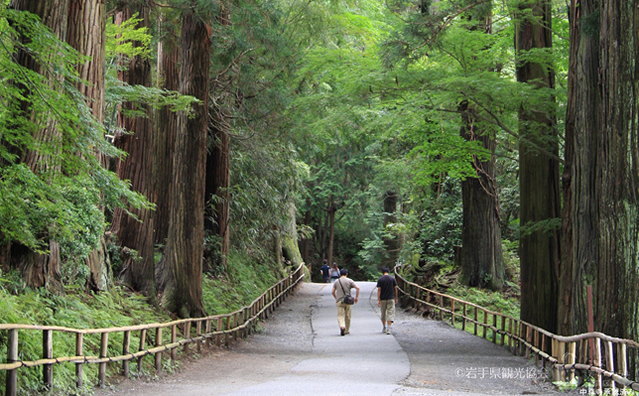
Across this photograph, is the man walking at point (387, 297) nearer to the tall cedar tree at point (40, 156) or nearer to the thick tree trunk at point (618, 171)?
the thick tree trunk at point (618, 171)

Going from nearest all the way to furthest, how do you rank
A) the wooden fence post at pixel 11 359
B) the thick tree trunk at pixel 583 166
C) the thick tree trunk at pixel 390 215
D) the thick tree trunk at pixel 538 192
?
the wooden fence post at pixel 11 359 < the thick tree trunk at pixel 583 166 < the thick tree trunk at pixel 538 192 < the thick tree trunk at pixel 390 215

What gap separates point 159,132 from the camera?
1616cm

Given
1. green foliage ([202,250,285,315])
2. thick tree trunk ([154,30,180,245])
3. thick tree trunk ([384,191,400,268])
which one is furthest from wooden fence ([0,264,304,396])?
thick tree trunk ([384,191,400,268])

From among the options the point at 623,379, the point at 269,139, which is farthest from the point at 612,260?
the point at 269,139

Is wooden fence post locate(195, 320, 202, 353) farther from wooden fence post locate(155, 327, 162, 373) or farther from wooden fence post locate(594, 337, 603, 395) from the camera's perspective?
wooden fence post locate(594, 337, 603, 395)

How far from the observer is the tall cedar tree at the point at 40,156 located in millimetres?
7750

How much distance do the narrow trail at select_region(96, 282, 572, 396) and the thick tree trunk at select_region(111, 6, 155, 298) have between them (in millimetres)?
2349

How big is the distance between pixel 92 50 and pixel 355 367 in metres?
6.77

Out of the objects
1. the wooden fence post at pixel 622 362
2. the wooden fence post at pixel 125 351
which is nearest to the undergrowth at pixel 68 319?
the wooden fence post at pixel 125 351

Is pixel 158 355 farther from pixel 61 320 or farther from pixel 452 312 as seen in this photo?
pixel 452 312

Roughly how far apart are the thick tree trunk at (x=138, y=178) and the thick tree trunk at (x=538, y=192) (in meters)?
7.91

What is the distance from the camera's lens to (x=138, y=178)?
602 inches

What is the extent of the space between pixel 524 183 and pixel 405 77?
3.35 metres

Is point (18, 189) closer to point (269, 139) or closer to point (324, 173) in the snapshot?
point (269, 139)
